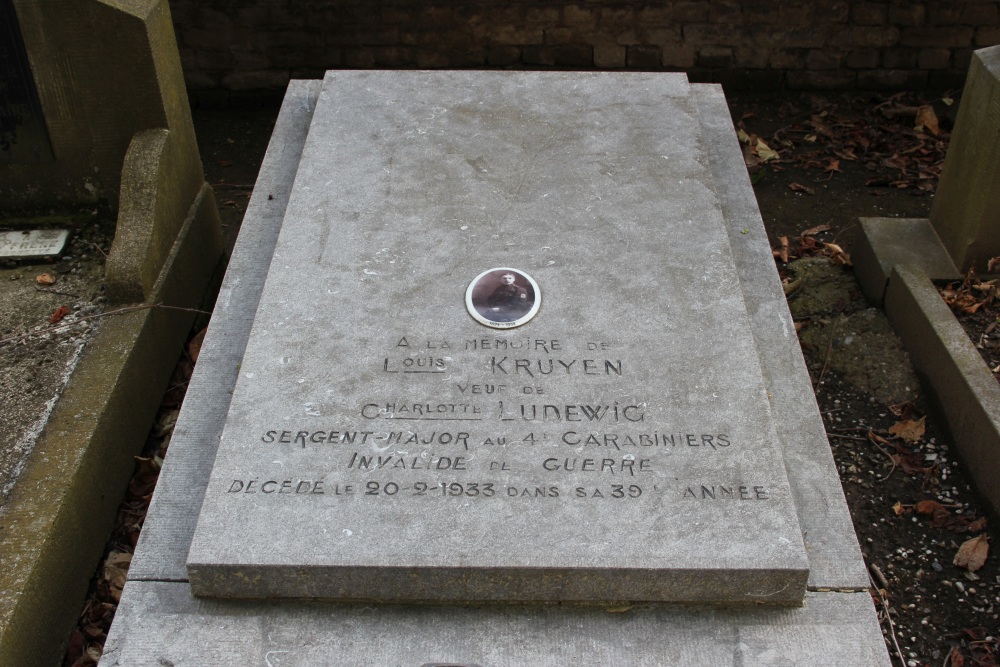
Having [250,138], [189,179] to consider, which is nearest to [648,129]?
[189,179]

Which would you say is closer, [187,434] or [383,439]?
[383,439]

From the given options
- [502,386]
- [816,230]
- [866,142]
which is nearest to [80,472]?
[502,386]

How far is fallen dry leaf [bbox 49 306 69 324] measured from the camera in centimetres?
337

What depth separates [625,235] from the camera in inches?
118

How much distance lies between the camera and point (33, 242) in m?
3.72

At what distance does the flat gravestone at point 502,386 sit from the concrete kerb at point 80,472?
71cm

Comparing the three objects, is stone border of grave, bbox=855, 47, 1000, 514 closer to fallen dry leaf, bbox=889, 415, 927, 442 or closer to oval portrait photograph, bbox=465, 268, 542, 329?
fallen dry leaf, bbox=889, 415, 927, 442

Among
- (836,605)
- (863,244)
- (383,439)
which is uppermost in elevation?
(383,439)

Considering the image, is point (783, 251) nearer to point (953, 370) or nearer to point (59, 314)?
point (953, 370)

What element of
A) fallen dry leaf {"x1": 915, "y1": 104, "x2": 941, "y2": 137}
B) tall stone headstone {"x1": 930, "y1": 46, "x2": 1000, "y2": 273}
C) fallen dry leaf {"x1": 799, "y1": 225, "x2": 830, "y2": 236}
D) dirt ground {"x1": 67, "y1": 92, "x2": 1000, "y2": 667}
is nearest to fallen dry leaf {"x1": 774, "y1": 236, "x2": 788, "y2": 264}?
dirt ground {"x1": 67, "y1": 92, "x2": 1000, "y2": 667}

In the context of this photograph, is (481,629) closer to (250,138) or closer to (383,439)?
(383,439)

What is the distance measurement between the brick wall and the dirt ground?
0.19m

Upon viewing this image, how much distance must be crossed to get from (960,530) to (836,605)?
1181 millimetres

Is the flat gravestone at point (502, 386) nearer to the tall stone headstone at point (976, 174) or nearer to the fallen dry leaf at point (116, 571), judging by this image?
the fallen dry leaf at point (116, 571)
